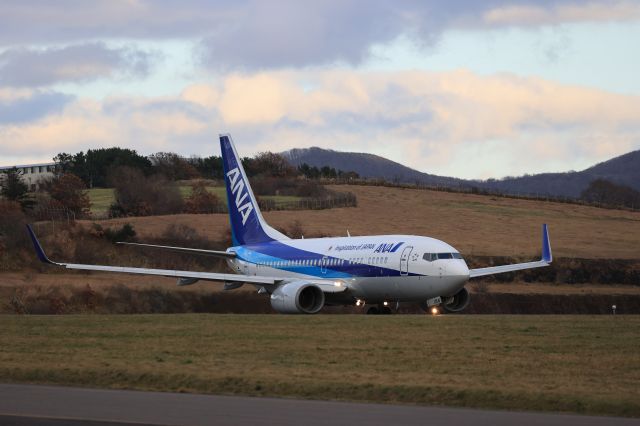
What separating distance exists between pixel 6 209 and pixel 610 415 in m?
67.6

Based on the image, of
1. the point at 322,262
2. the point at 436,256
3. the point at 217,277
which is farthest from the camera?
the point at 322,262

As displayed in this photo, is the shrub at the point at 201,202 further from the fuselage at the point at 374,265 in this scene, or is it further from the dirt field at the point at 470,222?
the fuselage at the point at 374,265

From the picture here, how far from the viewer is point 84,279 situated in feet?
186

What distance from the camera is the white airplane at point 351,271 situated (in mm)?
39575

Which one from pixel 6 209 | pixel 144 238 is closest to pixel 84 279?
pixel 144 238

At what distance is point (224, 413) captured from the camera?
52.8ft

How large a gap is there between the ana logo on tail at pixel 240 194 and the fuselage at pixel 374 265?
7.55 feet

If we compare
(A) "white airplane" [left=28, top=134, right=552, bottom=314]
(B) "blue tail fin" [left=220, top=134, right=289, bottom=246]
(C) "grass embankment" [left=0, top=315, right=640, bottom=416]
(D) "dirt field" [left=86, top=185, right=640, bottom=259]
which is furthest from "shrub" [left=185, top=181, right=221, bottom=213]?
(C) "grass embankment" [left=0, top=315, right=640, bottom=416]

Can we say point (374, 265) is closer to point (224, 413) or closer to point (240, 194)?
point (240, 194)

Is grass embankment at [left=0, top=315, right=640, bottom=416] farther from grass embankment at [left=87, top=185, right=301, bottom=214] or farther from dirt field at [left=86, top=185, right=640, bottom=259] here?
grass embankment at [left=87, top=185, right=301, bottom=214]

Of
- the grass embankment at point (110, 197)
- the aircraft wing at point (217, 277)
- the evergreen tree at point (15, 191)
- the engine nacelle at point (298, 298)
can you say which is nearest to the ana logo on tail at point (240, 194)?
the aircraft wing at point (217, 277)

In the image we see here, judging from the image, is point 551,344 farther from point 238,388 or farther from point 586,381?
point 238,388

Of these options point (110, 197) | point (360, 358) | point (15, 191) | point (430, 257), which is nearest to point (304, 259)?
point (430, 257)

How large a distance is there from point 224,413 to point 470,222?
258 feet
